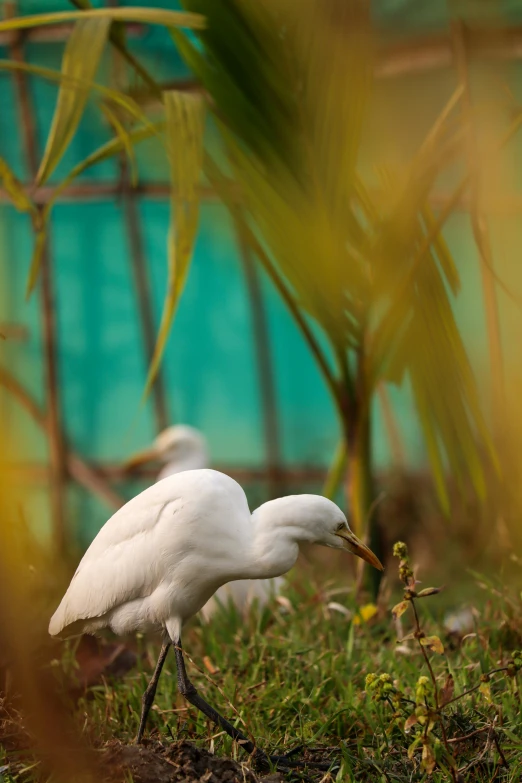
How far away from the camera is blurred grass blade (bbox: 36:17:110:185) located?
151 cm

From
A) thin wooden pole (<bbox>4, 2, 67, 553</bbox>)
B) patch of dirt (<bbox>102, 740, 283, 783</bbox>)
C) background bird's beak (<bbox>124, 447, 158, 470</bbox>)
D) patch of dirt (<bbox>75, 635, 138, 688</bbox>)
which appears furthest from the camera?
thin wooden pole (<bbox>4, 2, 67, 553</bbox>)

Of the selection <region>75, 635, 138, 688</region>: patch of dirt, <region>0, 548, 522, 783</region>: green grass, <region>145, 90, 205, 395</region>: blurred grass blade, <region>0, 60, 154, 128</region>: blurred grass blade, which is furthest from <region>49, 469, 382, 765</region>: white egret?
<region>0, 60, 154, 128</region>: blurred grass blade

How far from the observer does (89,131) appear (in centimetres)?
376

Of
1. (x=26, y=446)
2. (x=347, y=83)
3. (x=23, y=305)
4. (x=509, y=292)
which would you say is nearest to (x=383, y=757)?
(x=509, y=292)

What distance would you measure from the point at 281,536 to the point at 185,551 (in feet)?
0.52

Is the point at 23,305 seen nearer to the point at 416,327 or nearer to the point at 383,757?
the point at 416,327

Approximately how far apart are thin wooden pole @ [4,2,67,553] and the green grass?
1788 mm

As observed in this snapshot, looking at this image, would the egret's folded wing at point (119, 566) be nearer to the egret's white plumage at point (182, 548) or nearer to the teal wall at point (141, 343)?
the egret's white plumage at point (182, 548)

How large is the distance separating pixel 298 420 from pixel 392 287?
1982 millimetres

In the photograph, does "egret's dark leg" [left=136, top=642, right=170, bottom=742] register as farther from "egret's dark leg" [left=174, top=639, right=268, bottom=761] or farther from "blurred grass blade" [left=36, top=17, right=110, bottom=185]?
"blurred grass blade" [left=36, top=17, right=110, bottom=185]

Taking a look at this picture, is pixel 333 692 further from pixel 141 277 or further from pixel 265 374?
pixel 141 277

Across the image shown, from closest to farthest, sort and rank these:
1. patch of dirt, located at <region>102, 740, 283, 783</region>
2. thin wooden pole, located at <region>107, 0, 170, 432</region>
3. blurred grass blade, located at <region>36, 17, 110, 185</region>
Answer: patch of dirt, located at <region>102, 740, 283, 783</region>
blurred grass blade, located at <region>36, 17, 110, 185</region>
thin wooden pole, located at <region>107, 0, 170, 432</region>

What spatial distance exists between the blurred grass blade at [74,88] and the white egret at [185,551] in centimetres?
60

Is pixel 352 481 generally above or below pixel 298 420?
above
